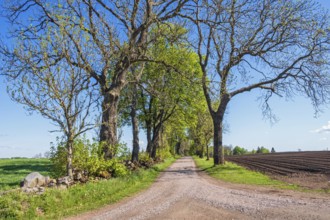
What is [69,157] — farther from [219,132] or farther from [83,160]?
[219,132]

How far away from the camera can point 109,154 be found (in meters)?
18.2

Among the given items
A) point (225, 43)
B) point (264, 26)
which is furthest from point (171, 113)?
point (264, 26)

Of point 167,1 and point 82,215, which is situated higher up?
point 167,1

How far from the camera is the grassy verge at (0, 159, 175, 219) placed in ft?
32.0

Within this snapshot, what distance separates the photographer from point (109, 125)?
1878 centimetres

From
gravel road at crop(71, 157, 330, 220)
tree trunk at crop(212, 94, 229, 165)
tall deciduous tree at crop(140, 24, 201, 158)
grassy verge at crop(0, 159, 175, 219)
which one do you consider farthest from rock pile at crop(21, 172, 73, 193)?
tree trunk at crop(212, 94, 229, 165)

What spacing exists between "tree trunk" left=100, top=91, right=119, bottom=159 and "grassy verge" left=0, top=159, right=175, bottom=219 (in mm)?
3737

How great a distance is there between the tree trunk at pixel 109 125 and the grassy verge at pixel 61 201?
12.3 feet

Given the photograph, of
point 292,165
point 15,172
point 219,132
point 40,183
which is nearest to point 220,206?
point 40,183

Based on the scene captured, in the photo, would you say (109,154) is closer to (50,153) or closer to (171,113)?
(50,153)

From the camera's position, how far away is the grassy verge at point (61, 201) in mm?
9742

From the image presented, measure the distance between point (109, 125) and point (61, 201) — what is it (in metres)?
7.98

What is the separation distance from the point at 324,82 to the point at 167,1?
1496 centimetres

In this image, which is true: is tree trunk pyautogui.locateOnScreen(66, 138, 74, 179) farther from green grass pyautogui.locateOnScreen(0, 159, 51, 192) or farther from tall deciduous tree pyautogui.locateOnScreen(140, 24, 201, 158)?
tall deciduous tree pyautogui.locateOnScreen(140, 24, 201, 158)
